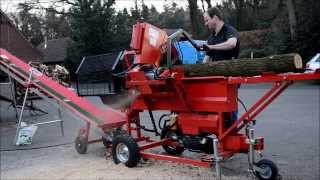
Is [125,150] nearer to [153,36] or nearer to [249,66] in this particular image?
[153,36]

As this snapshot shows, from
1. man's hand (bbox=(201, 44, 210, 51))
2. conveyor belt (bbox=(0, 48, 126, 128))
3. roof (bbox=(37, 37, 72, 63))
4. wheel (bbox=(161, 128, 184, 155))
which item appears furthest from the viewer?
roof (bbox=(37, 37, 72, 63))

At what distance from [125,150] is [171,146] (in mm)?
849

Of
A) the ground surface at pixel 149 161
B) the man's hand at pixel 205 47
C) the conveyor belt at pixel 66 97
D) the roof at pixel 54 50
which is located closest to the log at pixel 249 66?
the man's hand at pixel 205 47

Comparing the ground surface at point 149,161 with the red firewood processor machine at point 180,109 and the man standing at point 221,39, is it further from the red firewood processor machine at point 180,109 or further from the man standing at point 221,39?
the man standing at point 221,39

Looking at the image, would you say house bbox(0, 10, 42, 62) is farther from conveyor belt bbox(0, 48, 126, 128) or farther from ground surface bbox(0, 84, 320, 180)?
conveyor belt bbox(0, 48, 126, 128)

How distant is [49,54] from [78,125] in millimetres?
40430

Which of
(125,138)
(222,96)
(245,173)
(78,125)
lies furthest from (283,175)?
(78,125)

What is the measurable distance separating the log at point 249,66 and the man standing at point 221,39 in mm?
408

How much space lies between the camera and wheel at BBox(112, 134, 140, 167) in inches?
273

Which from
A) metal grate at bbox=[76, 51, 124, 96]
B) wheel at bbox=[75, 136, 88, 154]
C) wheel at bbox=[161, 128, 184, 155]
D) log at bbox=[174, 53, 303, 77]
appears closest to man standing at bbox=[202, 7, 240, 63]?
log at bbox=[174, 53, 303, 77]

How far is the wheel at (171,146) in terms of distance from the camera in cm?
728

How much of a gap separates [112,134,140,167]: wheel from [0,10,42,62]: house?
51.6ft

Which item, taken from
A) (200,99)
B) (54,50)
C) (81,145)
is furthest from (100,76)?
(54,50)

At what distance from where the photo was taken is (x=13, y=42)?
25031 millimetres
